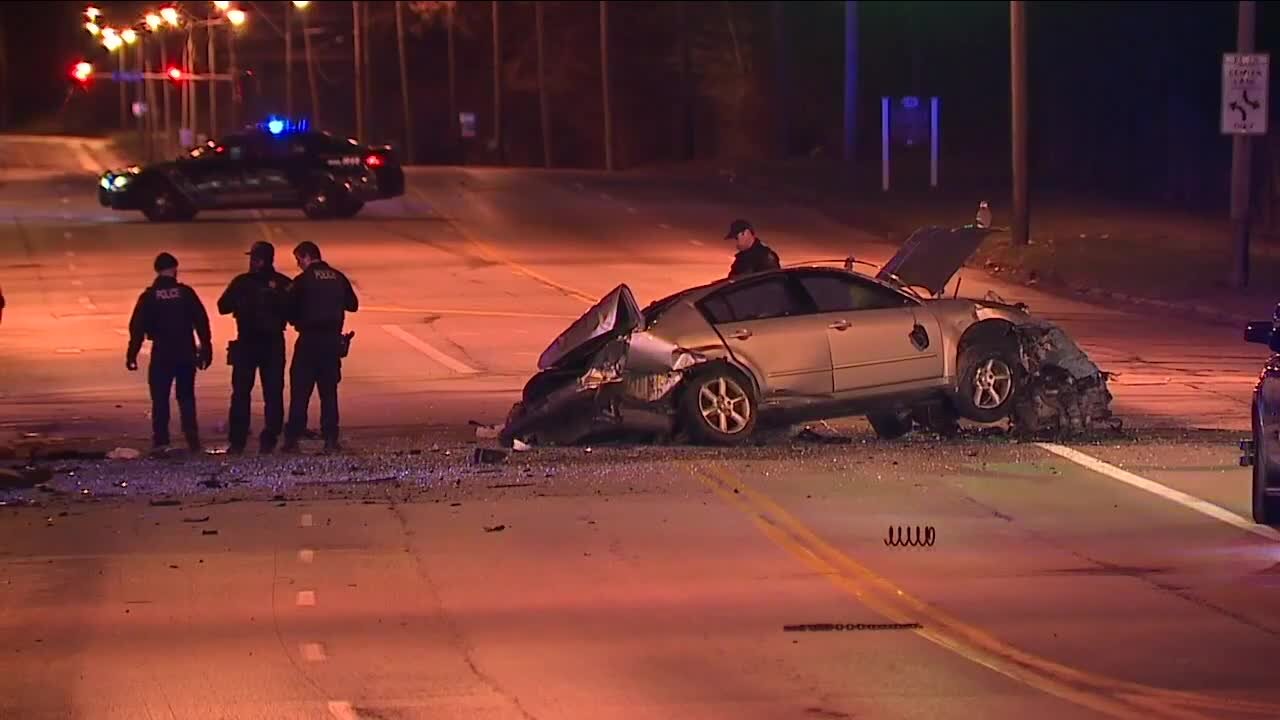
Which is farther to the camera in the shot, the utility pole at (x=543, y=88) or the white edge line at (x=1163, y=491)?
the utility pole at (x=543, y=88)

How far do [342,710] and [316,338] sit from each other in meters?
7.89

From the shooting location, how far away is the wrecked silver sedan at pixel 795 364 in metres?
15.1

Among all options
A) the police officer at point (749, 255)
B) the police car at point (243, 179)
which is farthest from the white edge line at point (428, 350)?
the police car at point (243, 179)

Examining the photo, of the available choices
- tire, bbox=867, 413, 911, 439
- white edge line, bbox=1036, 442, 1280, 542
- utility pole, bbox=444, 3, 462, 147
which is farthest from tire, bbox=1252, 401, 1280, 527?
utility pole, bbox=444, 3, 462, 147

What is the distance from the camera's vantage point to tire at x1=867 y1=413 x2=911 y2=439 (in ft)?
53.8

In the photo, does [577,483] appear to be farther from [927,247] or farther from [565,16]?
[565,16]

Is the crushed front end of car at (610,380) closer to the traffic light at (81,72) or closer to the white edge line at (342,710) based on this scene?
the white edge line at (342,710)

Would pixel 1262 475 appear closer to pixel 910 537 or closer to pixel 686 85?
pixel 910 537

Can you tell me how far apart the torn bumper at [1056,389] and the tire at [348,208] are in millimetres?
28160

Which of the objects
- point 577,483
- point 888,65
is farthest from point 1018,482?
point 888,65

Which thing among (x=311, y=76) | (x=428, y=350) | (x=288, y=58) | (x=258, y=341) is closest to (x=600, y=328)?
(x=258, y=341)

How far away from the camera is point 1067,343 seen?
51.4ft

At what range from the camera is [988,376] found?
1547cm

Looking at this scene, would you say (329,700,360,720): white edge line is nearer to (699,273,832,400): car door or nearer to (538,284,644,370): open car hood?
(538,284,644,370): open car hood
